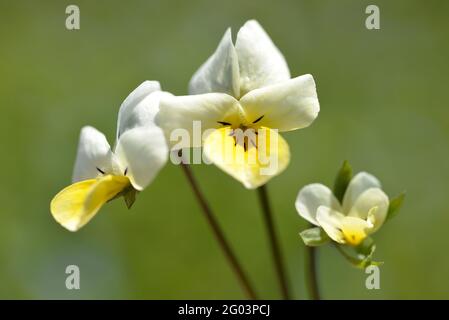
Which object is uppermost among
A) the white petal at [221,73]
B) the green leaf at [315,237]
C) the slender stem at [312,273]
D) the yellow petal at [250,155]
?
the white petal at [221,73]

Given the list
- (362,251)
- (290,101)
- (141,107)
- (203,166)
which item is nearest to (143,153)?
(141,107)

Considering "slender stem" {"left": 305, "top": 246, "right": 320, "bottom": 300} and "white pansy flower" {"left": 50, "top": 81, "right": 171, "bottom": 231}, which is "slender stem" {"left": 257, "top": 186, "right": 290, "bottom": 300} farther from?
"white pansy flower" {"left": 50, "top": 81, "right": 171, "bottom": 231}

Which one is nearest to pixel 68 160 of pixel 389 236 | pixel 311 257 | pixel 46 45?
pixel 46 45

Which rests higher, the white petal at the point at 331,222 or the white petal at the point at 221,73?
the white petal at the point at 221,73

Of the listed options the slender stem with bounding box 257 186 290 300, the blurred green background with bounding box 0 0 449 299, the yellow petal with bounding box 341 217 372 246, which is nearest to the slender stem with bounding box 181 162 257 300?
the slender stem with bounding box 257 186 290 300

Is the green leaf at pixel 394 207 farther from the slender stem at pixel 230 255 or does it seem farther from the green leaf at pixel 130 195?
the green leaf at pixel 130 195

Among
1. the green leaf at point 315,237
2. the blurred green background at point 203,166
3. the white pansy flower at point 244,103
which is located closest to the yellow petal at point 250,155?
the white pansy flower at point 244,103

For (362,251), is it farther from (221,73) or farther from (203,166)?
(203,166)
